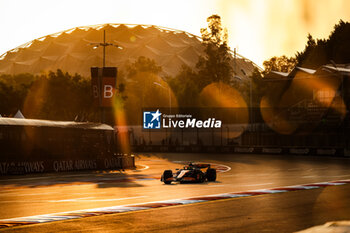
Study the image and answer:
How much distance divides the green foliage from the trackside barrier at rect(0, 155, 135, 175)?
200 ft

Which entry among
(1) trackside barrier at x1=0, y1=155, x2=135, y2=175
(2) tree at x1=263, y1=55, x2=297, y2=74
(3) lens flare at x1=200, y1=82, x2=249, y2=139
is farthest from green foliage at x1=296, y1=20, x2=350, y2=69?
(1) trackside barrier at x1=0, y1=155, x2=135, y2=175

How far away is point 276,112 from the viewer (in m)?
90.5

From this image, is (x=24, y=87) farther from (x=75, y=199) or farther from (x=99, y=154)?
(x=75, y=199)

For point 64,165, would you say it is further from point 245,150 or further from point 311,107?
point 311,107

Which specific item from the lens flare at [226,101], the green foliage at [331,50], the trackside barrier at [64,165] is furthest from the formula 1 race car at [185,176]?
the green foliage at [331,50]

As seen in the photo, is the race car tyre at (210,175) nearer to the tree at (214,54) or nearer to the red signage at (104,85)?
the red signage at (104,85)

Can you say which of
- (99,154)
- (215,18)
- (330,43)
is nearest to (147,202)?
(99,154)

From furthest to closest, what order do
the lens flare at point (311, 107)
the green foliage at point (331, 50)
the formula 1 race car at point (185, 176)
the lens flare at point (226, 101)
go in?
the green foliage at point (331, 50) < the lens flare at point (226, 101) < the lens flare at point (311, 107) < the formula 1 race car at point (185, 176)

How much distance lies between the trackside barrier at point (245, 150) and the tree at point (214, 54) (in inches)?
859

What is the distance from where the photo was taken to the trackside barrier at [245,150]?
61.4 m

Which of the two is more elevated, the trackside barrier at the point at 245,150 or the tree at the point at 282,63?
the tree at the point at 282,63

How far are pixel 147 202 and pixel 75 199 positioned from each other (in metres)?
3.04

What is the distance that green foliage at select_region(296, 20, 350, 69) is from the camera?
97188 mm

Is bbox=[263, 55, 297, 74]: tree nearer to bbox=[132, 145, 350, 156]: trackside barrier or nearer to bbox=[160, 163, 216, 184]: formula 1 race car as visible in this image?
bbox=[132, 145, 350, 156]: trackside barrier
